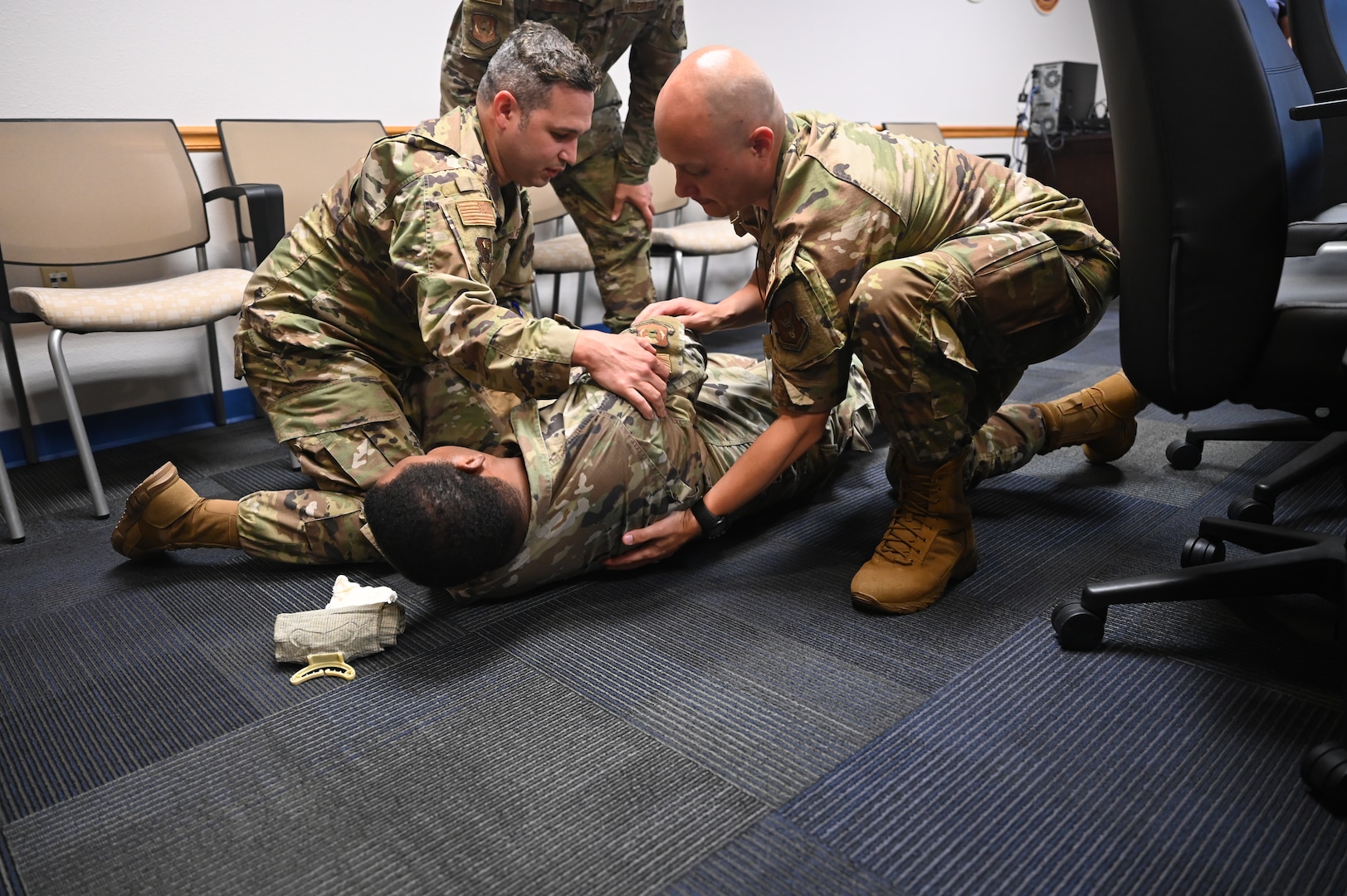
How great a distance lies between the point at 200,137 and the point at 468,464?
6.57 feet

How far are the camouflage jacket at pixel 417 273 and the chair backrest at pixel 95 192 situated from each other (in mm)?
929

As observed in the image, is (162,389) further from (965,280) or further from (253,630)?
(965,280)

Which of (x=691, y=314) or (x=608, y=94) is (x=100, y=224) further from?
(x=691, y=314)

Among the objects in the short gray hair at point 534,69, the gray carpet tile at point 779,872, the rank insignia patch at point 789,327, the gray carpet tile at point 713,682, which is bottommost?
the gray carpet tile at point 713,682

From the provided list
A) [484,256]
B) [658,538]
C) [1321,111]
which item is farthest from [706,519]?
[1321,111]

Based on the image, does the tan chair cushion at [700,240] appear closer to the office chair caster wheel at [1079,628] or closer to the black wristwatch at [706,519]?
the black wristwatch at [706,519]

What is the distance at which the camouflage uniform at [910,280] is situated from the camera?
4.40 ft

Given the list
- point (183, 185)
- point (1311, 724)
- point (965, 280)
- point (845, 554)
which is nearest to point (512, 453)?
point (845, 554)

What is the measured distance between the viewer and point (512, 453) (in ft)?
4.70

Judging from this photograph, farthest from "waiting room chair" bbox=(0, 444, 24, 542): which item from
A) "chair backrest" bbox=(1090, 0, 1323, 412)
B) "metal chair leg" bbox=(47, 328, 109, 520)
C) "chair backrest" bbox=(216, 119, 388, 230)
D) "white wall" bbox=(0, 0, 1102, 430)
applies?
"chair backrest" bbox=(1090, 0, 1323, 412)

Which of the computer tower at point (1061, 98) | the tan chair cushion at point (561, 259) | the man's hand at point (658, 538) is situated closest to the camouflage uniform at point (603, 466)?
the man's hand at point (658, 538)

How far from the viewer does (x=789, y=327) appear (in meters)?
1.38

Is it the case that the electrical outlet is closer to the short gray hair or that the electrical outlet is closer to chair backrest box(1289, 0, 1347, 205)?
the short gray hair

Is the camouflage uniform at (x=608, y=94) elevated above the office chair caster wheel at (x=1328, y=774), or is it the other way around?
the camouflage uniform at (x=608, y=94)
